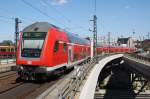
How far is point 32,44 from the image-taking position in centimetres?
2025

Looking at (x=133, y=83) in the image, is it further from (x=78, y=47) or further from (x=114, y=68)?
(x=78, y=47)

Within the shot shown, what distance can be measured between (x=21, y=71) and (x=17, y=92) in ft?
12.6

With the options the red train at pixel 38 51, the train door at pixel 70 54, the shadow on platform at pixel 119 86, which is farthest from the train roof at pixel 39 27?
the shadow on platform at pixel 119 86

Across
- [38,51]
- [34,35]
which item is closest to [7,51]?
[34,35]

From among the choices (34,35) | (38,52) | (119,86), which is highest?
(34,35)

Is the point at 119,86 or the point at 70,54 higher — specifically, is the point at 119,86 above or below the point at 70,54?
below

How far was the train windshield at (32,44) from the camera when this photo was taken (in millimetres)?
20016

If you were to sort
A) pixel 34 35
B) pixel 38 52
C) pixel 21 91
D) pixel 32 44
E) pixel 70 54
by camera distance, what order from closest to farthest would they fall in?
pixel 21 91 < pixel 38 52 < pixel 32 44 < pixel 34 35 < pixel 70 54

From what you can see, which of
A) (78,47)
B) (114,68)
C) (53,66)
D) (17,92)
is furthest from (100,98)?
(114,68)

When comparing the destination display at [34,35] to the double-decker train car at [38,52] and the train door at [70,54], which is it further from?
the train door at [70,54]

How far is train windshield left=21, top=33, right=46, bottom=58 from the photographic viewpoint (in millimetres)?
20016

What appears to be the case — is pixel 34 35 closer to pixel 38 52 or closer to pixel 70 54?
pixel 38 52

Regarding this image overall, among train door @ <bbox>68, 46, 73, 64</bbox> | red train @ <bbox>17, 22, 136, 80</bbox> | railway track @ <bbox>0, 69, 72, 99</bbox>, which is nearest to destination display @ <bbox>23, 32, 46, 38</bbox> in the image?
red train @ <bbox>17, 22, 136, 80</bbox>

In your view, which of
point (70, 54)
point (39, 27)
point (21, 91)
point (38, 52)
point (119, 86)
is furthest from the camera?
point (119, 86)
